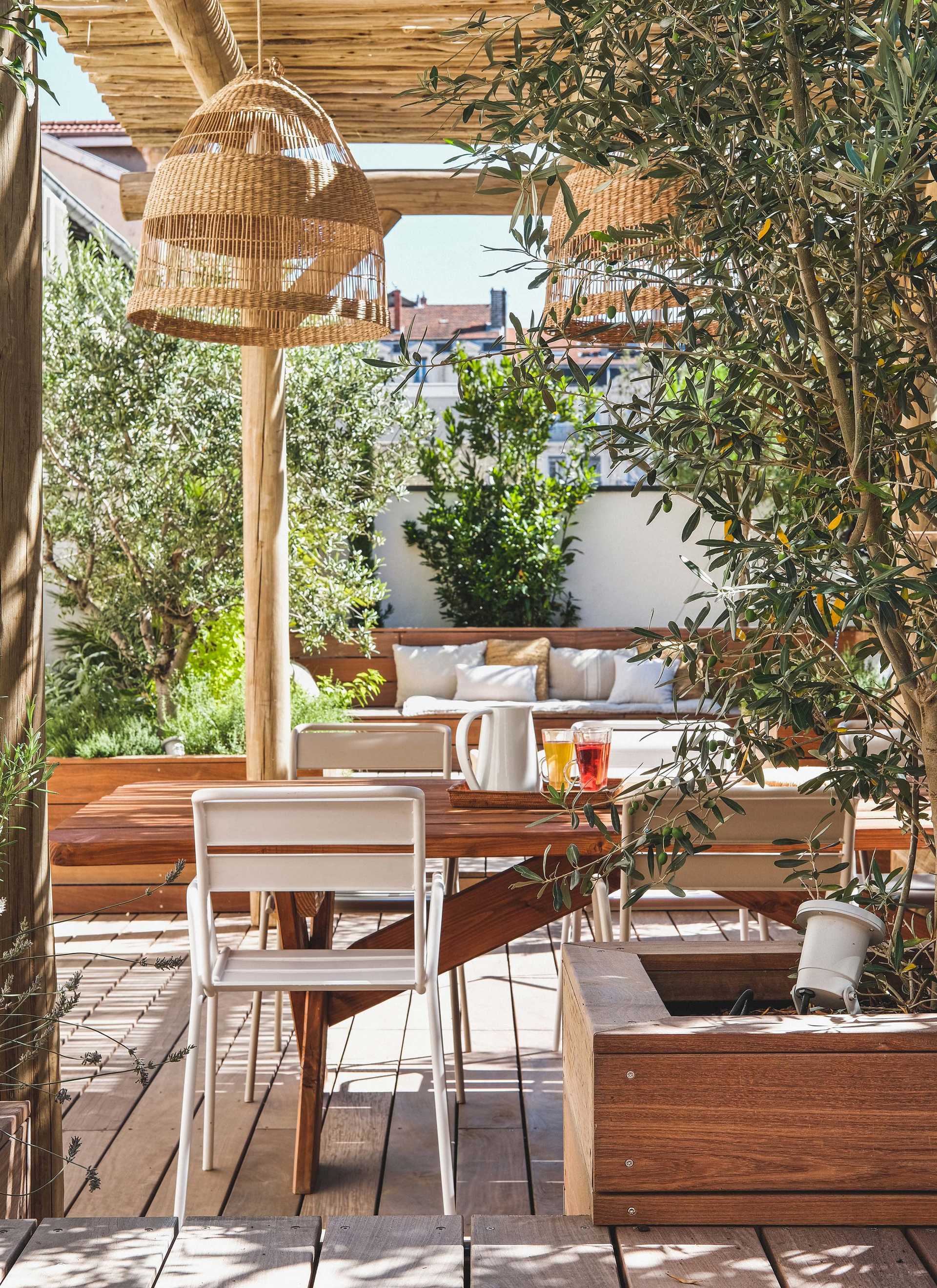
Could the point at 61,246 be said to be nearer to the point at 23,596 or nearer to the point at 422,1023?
the point at 422,1023

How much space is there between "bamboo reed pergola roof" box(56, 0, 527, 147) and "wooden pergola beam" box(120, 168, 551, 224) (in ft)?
1.25

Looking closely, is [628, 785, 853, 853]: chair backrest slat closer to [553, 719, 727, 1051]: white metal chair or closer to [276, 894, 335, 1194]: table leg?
[553, 719, 727, 1051]: white metal chair

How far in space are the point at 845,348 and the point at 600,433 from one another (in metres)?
0.37

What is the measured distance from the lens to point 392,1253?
1.23 metres

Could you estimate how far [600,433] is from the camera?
1383 mm

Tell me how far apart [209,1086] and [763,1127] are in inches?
66.5

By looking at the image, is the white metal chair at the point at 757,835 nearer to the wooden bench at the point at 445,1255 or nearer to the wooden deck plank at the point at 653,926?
the wooden bench at the point at 445,1255

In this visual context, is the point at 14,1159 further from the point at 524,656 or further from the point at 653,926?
the point at 524,656

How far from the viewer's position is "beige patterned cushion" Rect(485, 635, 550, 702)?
830 centimetres

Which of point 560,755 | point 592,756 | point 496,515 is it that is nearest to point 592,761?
point 592,756

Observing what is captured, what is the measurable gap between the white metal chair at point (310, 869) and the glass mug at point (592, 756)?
0.57 meters

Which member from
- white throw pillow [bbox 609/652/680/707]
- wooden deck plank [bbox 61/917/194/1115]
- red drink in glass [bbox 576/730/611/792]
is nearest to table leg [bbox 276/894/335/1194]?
wooden deck plank [bbox 61/917/194/1115]

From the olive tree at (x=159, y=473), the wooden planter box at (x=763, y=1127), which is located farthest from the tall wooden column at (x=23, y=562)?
the olive tree at (x=159, y=473)

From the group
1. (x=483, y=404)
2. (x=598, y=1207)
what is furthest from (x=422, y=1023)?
(x=483, y=404)
